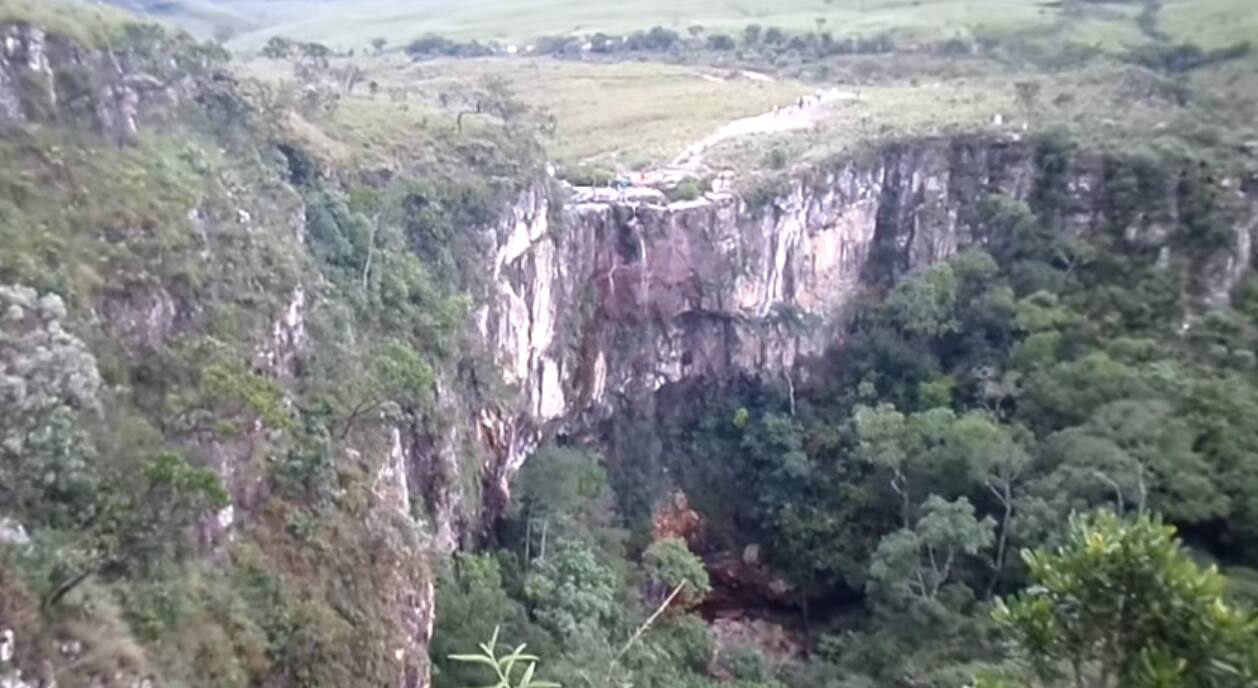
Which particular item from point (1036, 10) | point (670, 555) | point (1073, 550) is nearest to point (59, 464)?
point (1073, 550)

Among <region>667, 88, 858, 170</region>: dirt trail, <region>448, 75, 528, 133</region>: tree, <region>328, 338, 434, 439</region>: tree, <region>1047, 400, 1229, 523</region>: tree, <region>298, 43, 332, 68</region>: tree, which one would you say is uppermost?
<region>298, 43, 332, 68</region>: tree

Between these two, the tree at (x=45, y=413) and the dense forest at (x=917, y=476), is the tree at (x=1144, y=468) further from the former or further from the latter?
the tree at (x=45, y=413)

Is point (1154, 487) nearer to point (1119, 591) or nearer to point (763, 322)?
point (763, 322)

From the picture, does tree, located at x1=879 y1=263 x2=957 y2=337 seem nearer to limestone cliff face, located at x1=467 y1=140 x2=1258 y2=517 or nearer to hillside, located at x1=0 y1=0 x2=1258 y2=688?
hillside, located at x1=0 y1=0 x2=1258 y2=688

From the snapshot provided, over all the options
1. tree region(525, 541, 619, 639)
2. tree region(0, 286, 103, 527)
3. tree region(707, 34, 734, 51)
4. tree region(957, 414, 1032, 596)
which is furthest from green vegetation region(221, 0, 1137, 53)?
tree region(0, 286, 103, 527)

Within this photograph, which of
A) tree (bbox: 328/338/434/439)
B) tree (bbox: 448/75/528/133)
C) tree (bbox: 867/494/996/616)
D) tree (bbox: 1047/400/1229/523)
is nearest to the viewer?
tree (bbox: 328/338/434/439)

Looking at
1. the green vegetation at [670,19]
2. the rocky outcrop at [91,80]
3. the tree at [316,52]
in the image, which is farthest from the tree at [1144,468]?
the green vegetation at [670,19]
